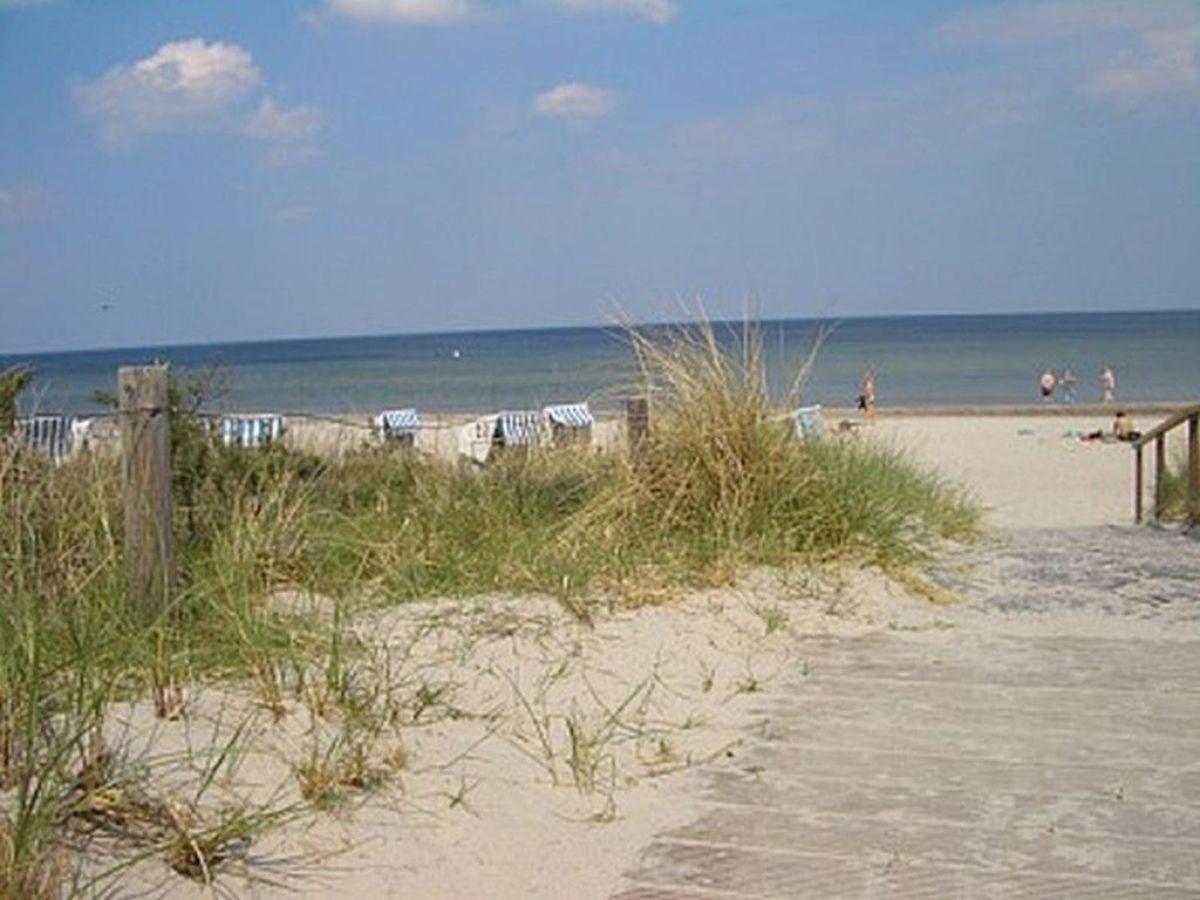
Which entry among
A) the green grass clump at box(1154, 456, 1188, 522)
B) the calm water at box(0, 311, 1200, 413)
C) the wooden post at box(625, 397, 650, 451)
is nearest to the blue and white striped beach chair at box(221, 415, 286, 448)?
the wooden post at box(625, 397, 650, 451)

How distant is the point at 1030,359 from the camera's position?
69688 mm

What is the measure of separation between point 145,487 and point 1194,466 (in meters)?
8.54

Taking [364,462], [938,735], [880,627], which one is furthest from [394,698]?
[364,462]

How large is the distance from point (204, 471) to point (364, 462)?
191 cm

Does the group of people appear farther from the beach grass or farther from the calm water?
the beach grass

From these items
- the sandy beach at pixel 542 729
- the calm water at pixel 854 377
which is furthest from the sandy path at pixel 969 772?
the calm water at pixel 854 377

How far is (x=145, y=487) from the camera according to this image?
15.0ft

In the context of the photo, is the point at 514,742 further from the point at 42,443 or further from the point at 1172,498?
the point at 1172,498

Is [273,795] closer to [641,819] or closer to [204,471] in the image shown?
[641,819]

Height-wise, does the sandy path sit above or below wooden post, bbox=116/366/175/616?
below

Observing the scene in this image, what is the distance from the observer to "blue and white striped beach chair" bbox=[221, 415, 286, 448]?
8.00 meters

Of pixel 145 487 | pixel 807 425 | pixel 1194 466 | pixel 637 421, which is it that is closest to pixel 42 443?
pixel 145 487

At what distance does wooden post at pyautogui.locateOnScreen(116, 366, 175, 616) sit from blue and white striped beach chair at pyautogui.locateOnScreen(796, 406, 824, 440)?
3.87 meters

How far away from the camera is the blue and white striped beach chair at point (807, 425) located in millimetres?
7578
